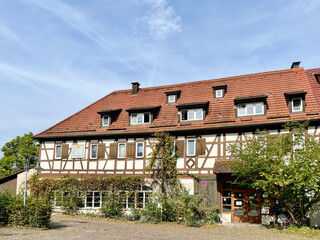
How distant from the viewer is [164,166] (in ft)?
71.3

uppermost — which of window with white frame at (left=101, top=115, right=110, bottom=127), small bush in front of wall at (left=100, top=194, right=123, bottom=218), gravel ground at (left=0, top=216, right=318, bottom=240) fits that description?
window with white frame at (left=101, top=115, right=110, bottom=127)

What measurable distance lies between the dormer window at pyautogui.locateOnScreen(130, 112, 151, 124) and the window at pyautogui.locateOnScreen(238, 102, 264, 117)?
6.29 metres

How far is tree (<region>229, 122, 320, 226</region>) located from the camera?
52.3 ft

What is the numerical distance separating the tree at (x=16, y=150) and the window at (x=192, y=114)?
26.1 meters

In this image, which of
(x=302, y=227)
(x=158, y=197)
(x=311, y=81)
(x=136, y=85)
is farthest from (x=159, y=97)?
(x=302, y=227)

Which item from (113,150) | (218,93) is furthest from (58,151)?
(218,93)

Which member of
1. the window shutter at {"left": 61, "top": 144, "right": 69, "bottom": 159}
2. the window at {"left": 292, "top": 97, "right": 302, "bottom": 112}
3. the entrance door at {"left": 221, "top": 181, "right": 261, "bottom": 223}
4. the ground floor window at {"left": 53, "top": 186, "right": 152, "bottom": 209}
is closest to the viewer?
the entrance door at {"left": 221, "top": 181, "right": 261, "bottom": 223}

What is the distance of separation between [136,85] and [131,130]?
5.67 meters

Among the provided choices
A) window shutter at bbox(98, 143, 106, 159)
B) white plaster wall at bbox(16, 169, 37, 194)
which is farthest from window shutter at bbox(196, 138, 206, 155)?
white plaster wall at bbox(16, 169, 37, 194)

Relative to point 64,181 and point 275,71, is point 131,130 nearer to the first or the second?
point 64,181

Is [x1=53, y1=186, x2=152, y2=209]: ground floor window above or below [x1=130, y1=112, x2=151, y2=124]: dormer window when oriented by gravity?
below

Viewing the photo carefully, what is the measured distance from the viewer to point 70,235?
14.5 meters

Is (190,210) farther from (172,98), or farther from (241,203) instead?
(172,98)

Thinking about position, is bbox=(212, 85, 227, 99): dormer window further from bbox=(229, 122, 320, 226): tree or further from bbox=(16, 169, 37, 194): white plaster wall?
bbox=(16, 169, 37, 194): white plaster wall
